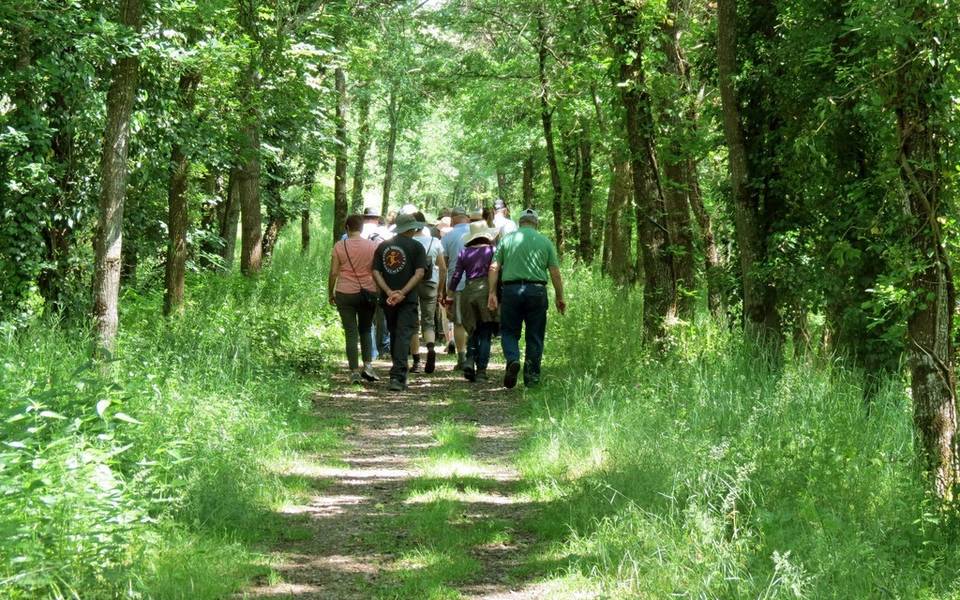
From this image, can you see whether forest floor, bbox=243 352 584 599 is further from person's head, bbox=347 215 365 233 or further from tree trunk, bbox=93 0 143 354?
person's head, bbox=347 215 365 233

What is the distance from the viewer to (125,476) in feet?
20.6

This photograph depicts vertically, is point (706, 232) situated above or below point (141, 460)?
above

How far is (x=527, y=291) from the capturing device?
40.3ft

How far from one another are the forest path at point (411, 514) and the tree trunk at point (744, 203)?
267 centimetres

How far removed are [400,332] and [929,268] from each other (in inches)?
302

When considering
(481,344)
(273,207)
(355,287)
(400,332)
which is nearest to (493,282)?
(481,344)

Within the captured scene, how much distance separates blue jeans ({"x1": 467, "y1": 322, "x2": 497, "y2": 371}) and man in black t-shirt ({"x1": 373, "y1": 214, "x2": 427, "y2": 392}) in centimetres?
101

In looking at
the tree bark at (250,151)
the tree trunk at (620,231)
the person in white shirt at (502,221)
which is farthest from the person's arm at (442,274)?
the tree trunk at (620,231)

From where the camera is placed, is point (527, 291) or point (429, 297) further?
point (429, 297)

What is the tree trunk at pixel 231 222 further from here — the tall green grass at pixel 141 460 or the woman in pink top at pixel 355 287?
the tall green grass at pixel 141 460

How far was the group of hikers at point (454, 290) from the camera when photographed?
1233cm

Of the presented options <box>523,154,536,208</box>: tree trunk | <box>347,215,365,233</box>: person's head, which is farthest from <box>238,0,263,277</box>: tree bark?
<box>523,154,536,208</box>: tree trunk

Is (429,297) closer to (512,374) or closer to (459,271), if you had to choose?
(459,271)

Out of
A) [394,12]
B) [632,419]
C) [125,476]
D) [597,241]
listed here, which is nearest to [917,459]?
[632,419]
